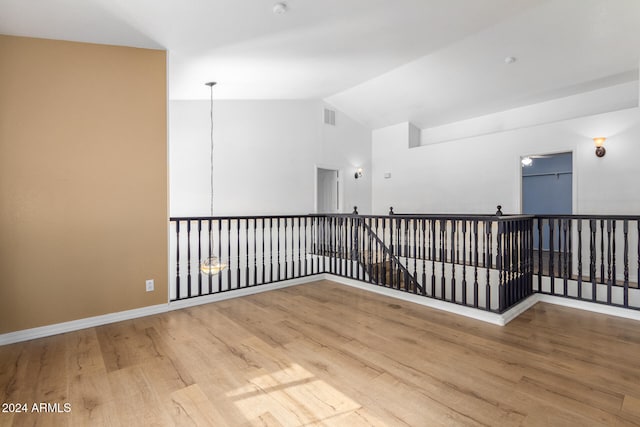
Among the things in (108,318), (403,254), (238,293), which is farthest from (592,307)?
(108,318)

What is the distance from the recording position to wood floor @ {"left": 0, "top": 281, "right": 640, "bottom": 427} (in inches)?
67.7

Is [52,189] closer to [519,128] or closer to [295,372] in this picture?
[295,372]

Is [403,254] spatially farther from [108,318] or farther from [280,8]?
[108,318]

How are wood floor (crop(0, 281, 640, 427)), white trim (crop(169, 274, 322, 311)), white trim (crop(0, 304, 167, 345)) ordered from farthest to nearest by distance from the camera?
white trim (crop(169, 274, 322, 311)) → white trim (crop(0, 304, 167, 345)) → wood floor (crop(0, 281, 640, 427))

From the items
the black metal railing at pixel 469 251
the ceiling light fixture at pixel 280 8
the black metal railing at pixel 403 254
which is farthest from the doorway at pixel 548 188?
the ceiling light fixture at pixel 280 8

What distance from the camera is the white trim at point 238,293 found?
3.56 m

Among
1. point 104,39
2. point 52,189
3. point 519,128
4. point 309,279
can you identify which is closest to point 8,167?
point 52,189

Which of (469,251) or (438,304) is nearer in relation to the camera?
(438,304)

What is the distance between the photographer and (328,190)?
8000 millimetres

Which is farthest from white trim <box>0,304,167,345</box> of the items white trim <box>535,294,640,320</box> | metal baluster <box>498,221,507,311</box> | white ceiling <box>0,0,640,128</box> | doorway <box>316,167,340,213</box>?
doorway <box>316,167,340,213</box>

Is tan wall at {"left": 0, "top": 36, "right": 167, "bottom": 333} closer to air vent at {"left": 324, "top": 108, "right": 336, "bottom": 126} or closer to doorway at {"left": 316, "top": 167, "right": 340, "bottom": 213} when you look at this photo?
air vent at {"left": 324, "top": 108, "right": 336, "bottom": 126}

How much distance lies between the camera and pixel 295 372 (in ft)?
7.08

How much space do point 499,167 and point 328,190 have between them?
3.85 m

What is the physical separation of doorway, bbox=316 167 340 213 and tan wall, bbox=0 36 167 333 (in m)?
4.85
